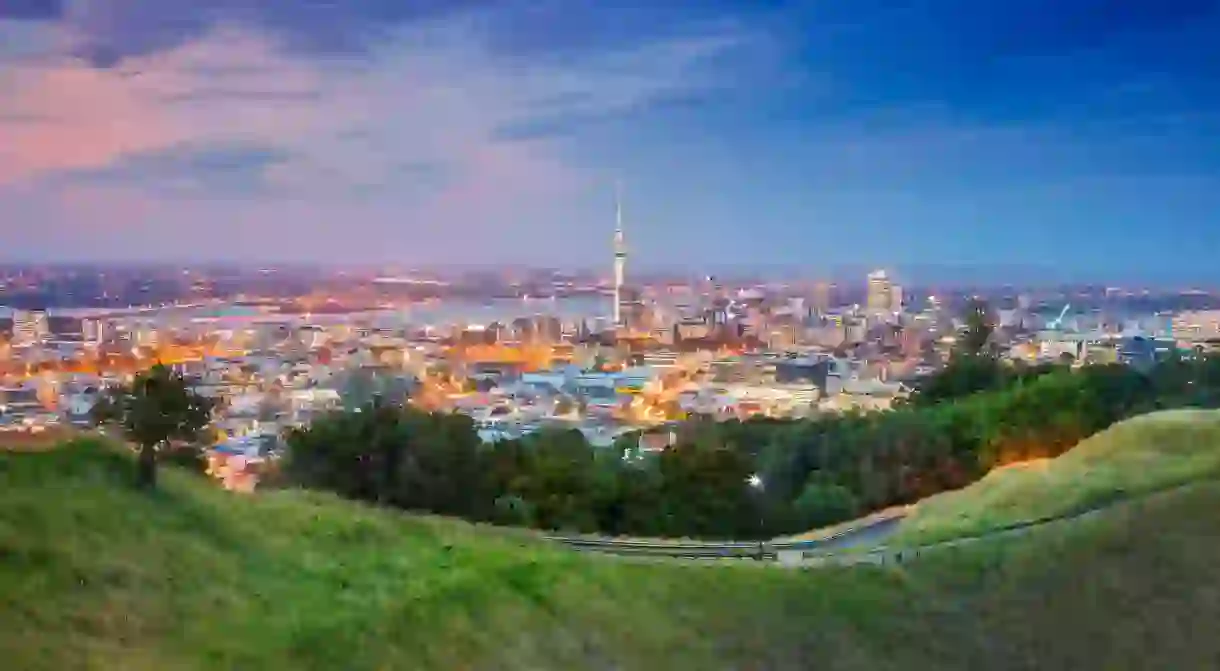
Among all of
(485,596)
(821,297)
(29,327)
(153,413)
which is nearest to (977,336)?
(821,297)

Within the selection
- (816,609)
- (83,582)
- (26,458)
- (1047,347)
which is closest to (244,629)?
(83,582)

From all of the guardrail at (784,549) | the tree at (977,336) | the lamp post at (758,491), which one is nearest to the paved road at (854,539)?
the guardrail at (784,549)

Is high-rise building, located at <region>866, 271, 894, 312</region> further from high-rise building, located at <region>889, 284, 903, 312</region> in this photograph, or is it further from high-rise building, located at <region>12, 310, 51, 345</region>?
high-rise building, located at <region>12, 310, 51, 345</region>

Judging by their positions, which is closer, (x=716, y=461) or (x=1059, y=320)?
(x=716, y=461)

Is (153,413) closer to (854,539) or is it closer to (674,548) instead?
(674,548)

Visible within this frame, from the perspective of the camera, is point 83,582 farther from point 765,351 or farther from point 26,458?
point 765,351

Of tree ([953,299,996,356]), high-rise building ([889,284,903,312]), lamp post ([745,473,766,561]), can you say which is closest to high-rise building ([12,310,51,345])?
lamp post ([745,473,766,561])
